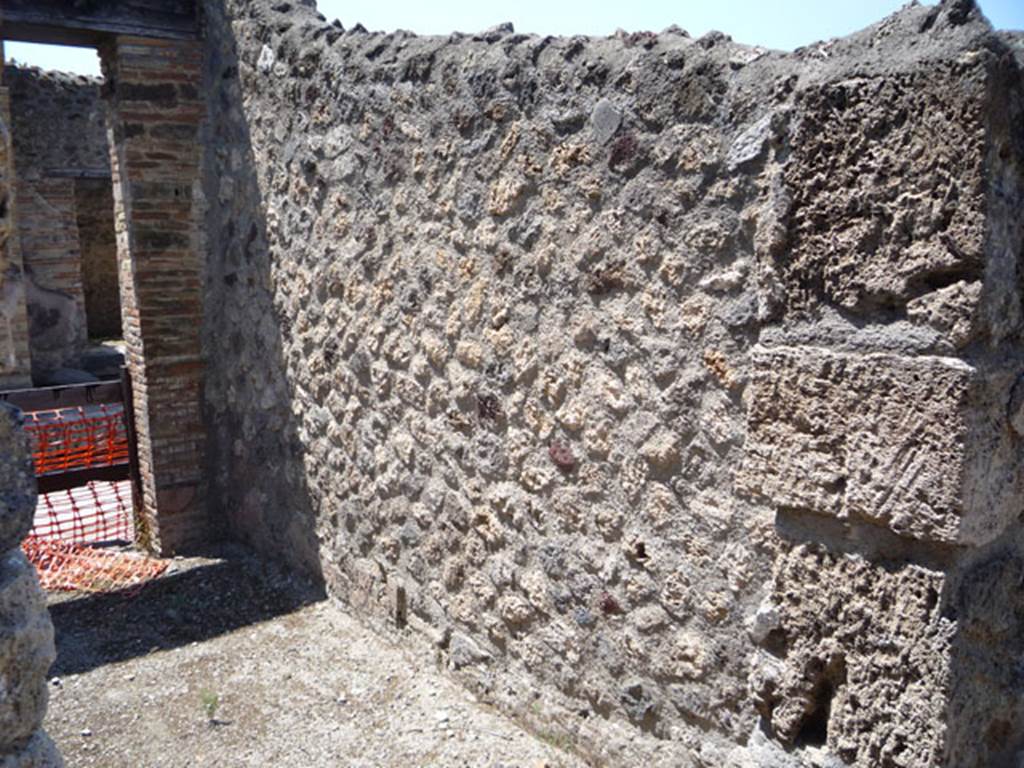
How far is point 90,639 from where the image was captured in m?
4.50

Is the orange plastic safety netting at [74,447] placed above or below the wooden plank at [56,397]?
below

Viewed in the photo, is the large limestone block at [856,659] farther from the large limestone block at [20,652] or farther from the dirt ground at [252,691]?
the dirt ground at [252,691]

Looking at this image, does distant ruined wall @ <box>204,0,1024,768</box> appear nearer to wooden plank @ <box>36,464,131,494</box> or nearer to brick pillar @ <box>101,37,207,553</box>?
brick pillar @ <box>101,37,207,553</box>

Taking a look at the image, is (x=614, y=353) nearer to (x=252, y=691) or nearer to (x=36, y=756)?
(x=36, y=756)

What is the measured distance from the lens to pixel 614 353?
9.57 feet

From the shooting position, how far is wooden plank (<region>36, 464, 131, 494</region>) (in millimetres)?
5148

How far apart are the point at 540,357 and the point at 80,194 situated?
1167 centimetres

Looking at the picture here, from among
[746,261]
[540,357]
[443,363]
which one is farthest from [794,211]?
[443,363]

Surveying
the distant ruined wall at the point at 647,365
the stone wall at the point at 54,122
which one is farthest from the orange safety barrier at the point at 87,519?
the stone wall at the point at 54,122

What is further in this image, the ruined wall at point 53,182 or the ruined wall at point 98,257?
the ruined wall at point 98,257

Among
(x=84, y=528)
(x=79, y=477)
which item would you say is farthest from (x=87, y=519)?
(x=79, y=477)

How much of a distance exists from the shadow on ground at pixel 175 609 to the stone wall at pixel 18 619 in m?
2.97

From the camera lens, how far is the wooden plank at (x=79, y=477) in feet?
16.9

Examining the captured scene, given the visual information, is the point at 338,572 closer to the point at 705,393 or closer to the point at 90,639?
the point at 90,639
